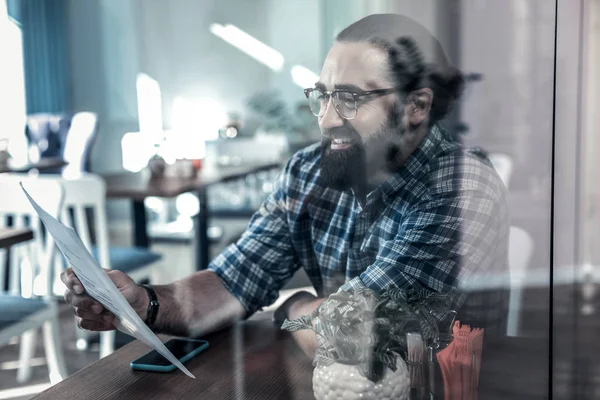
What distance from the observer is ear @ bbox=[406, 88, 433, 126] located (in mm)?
616

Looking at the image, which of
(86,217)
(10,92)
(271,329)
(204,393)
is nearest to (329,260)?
(271,329)

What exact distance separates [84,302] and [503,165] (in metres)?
0.54

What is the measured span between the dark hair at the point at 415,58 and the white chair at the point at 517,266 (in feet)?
0.43

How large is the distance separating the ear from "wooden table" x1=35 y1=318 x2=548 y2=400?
224 mm

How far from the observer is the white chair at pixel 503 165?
1.81ft

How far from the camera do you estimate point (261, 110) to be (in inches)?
38.4

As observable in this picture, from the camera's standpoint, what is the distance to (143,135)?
1.02 metres

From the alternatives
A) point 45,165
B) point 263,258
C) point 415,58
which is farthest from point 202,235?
point 45,165

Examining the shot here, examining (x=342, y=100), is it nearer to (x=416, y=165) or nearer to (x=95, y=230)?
(x=416, y=165)

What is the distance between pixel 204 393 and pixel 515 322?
31 cm

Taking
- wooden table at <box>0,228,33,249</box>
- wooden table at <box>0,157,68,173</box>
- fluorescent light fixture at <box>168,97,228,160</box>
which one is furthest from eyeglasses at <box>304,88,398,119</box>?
wooden table at <box>0,157,68,173</box>

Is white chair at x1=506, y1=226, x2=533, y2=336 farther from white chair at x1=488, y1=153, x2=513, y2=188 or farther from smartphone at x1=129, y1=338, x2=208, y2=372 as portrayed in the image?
smartphone at x1=129, y1=338, x2=208, y2=372

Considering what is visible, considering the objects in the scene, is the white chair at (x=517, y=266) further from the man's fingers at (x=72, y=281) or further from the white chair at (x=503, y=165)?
the man's fingers at (x=72, y=281)

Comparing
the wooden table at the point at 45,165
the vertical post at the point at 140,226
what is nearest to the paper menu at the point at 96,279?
the vertical post at the point at 140,226
